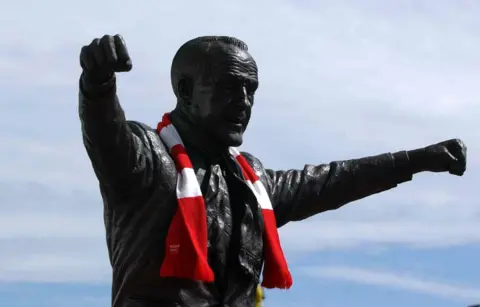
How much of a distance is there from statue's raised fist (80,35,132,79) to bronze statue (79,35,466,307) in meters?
0.13

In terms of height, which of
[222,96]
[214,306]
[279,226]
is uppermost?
[222,96]

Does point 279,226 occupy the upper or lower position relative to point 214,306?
A: upper

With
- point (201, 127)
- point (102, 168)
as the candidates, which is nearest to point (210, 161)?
point (201, 127)

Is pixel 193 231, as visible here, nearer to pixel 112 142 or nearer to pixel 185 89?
pixel 112 142

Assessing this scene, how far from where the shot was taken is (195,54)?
30.8ft

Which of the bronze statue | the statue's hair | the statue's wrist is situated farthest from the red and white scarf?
the statue's wrist

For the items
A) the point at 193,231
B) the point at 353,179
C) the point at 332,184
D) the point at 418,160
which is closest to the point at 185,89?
the point at 193,231

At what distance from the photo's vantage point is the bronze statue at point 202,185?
887 cm

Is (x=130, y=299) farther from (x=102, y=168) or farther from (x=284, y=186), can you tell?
(x=284, y=186)

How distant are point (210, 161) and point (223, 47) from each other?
755 millimetres

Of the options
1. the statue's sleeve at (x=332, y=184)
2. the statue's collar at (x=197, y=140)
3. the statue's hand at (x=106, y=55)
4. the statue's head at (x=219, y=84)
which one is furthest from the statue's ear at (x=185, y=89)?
the statue's hand at (x=106, y=55)

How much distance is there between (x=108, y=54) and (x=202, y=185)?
1396mm

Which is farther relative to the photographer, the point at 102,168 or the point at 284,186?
the point at 284,186

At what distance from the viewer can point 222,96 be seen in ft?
30.4
